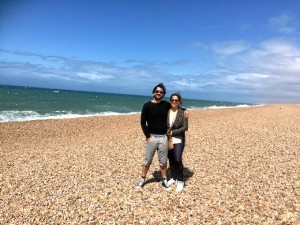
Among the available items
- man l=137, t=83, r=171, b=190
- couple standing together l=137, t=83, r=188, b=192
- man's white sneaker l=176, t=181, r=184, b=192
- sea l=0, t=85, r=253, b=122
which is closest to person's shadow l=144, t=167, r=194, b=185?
couple standing together l=137, t=83, r=188, b=192

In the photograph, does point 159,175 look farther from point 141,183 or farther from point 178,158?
point 178,158

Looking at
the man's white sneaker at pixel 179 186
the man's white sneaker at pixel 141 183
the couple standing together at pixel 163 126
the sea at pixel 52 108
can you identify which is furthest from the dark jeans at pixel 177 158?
the sea at pixel 52 108

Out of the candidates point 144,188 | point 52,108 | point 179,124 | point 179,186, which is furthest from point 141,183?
point 52,108

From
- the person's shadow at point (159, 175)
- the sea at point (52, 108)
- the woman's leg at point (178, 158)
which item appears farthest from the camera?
the sea at point (52, 108)

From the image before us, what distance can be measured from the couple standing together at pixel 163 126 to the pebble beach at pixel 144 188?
0.93m

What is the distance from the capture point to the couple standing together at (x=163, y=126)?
685 cm

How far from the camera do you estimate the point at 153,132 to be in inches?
278

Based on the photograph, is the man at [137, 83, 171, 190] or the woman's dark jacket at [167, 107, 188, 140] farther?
the woman's dark jacket at [167, 107, 188, 140]

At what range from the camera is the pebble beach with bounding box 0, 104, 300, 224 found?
20.5 feet

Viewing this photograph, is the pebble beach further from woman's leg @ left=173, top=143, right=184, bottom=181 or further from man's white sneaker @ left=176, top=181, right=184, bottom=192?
woman's leg @ left=173, top=143, right=184, bottom=181

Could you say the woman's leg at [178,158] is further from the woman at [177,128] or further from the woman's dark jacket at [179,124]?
the woman's dark jacket at [179,124]

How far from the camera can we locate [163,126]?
6996 mm

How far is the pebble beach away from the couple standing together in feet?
3.04

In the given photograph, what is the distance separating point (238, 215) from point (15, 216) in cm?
510
